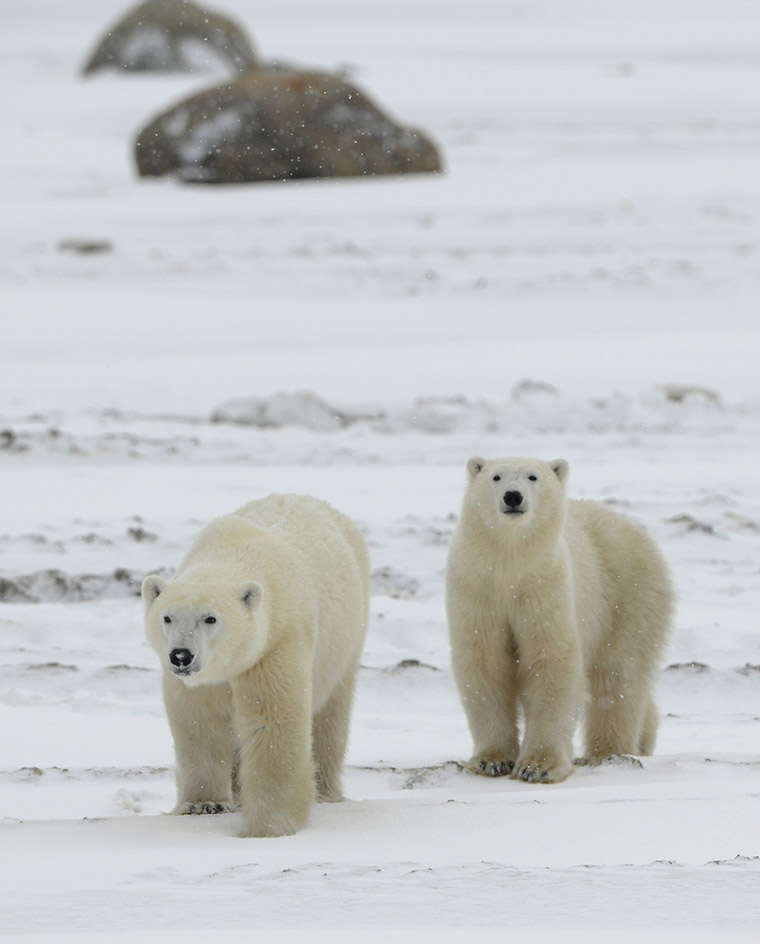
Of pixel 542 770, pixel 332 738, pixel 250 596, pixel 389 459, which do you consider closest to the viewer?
pixel 250 596

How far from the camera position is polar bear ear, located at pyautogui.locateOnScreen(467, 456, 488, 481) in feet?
14.8

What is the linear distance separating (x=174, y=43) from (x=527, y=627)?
20369 millimetres

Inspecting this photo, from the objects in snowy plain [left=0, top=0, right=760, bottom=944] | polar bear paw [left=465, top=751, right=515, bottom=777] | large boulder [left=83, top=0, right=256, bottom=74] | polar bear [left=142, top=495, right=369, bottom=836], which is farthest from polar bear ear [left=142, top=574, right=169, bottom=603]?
large boulder [left=83, top=0, right=256, bottom=74]

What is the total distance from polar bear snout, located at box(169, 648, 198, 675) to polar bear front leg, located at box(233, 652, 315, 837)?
0.27 meters

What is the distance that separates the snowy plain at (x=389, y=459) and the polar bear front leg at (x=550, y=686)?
0.15 m

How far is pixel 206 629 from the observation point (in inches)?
138

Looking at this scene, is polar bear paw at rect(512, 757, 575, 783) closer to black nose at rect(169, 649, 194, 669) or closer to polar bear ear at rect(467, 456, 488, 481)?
polar bear ear at rect(467, 456, 488, 481)

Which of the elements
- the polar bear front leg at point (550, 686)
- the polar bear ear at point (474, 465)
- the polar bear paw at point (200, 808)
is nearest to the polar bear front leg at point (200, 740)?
the polar bear paw at point (200, 808)

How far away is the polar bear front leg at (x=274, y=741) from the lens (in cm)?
369

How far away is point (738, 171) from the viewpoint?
52.0ft

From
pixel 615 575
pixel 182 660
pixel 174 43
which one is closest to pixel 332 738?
pixel 182 660

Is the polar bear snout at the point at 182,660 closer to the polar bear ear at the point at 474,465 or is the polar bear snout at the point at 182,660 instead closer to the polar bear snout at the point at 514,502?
the polar bear snout at the point at 514,502

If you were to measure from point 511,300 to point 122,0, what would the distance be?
A: 32686 mm

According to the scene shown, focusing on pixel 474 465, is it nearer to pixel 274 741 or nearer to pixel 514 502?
pixel 514 502
